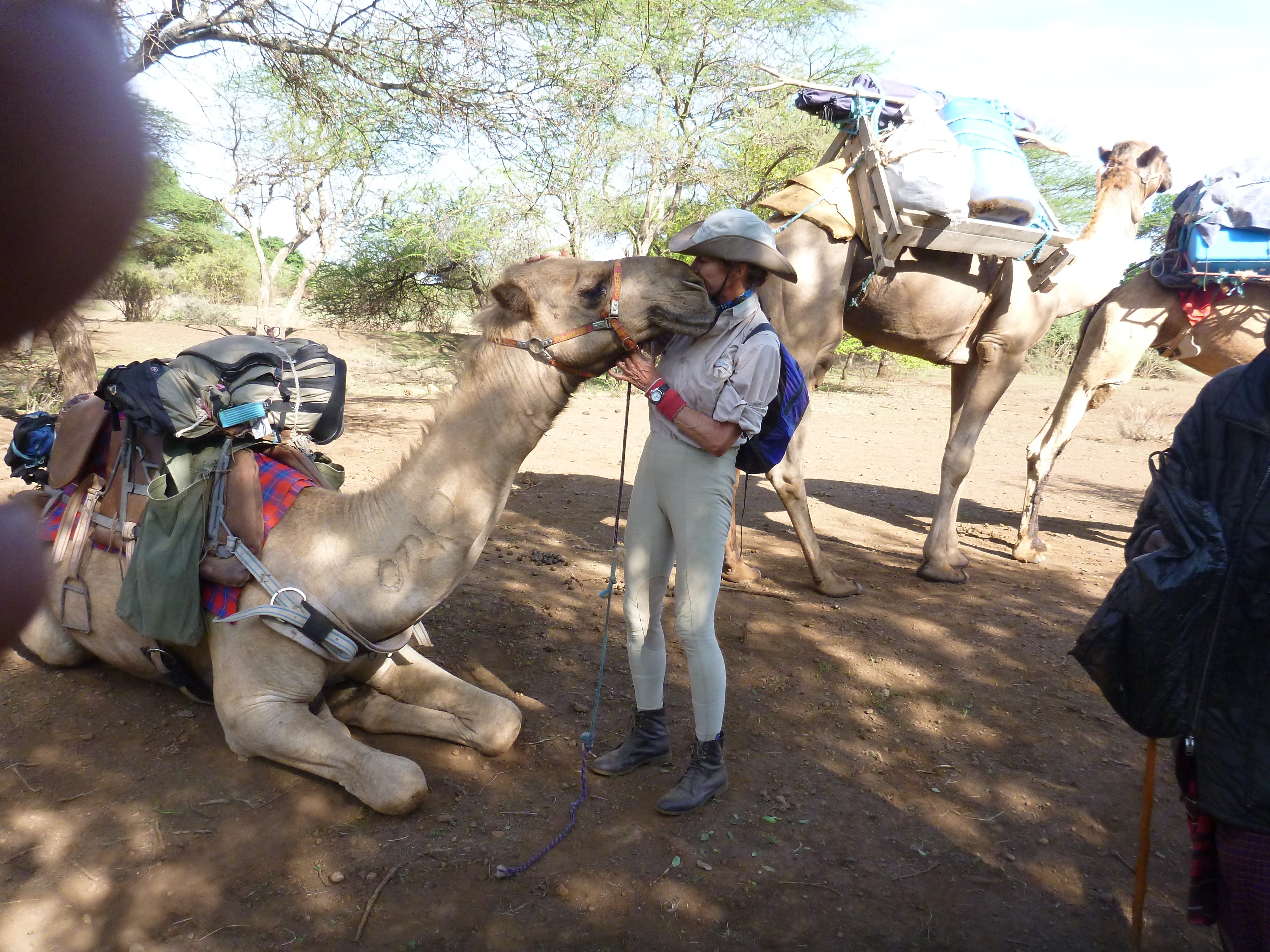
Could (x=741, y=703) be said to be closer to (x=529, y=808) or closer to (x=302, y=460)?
(x=529, y=808)

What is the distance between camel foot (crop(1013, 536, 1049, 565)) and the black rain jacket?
5173 mm

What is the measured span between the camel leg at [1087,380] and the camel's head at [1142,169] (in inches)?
39.9

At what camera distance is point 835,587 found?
6.00 meters

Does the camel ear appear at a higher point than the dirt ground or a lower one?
higher

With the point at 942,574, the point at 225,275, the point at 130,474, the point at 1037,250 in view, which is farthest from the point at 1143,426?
the point at 225,275

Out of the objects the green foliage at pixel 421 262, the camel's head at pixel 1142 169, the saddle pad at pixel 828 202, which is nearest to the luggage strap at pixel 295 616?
the saddle pad at pixel 828 202

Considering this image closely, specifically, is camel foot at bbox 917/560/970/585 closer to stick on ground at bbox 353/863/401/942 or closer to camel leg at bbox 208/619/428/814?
camel leg at bbox 208/619/428/814

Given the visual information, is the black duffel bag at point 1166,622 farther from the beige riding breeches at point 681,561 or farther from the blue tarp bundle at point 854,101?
the blue tarp bundle at point 854,101

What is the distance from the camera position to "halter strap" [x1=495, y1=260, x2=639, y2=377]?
10.2 feet

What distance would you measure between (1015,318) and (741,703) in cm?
388

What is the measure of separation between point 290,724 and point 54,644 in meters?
1.64

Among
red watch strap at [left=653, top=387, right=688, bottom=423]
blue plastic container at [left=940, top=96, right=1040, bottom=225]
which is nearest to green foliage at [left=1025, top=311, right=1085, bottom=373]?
blue plastic container at [left=940, top=96, right=1040, bottom=225]

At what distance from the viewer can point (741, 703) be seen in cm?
446

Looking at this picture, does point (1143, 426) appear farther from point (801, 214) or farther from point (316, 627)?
point (316, 627)
